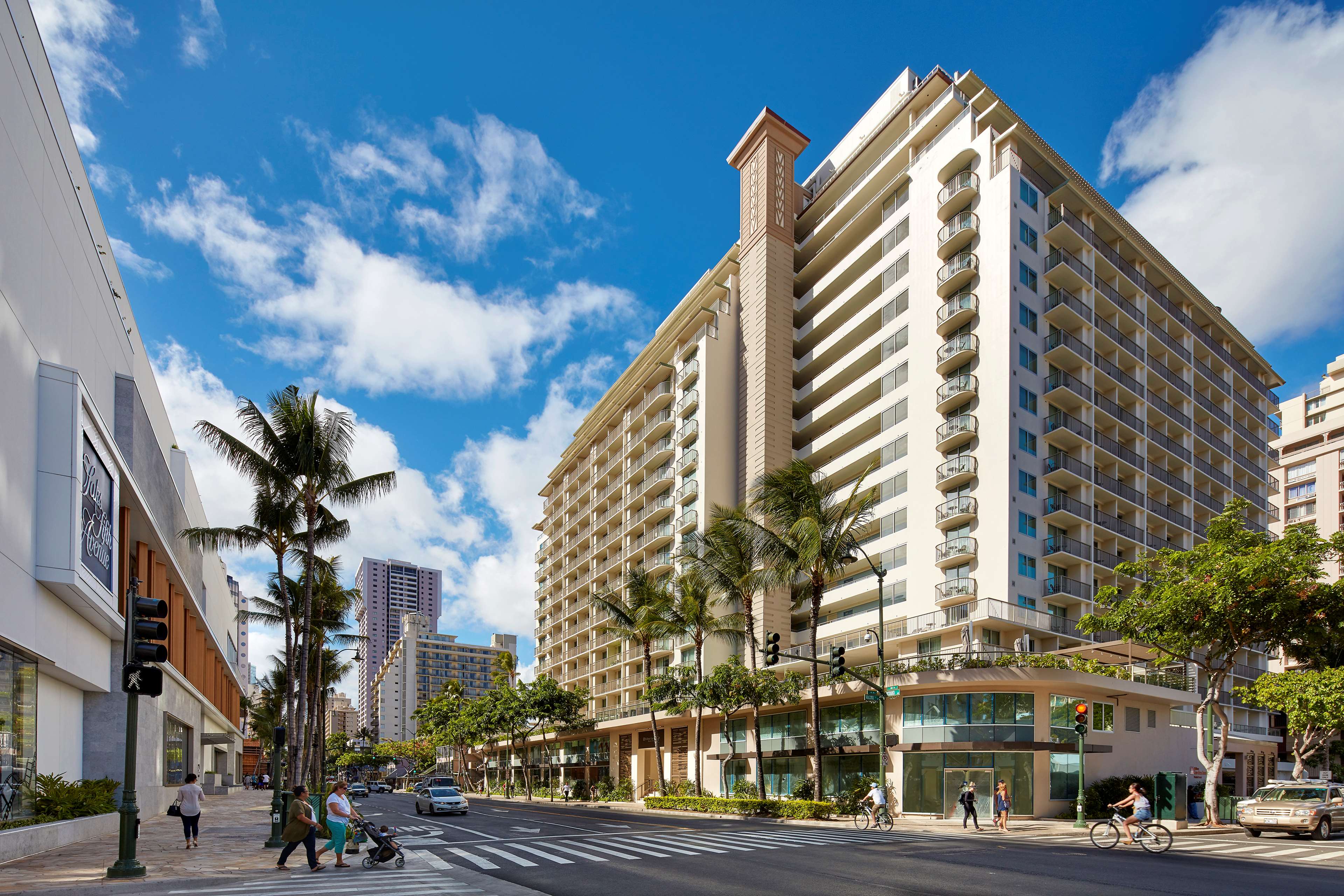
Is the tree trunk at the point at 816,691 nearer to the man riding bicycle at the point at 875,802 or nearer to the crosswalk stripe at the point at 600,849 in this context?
the man riding bicycle at the point at 875,802

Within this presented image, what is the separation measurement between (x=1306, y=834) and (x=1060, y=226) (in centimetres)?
3264

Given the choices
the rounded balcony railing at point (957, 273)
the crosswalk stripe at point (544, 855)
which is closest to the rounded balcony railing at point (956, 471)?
the rounded balcony railing at point (957, 273)

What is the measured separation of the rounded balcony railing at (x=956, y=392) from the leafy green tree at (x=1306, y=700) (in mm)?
18632

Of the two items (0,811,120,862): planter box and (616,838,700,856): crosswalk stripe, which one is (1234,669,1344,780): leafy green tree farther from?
(0,811,120,862): planter box

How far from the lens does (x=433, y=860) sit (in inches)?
790

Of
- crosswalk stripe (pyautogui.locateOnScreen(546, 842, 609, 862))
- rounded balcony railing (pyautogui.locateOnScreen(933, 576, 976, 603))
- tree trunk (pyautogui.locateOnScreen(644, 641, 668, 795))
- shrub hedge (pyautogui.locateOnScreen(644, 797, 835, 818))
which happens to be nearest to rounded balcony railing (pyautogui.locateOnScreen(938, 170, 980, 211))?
rounded balcony railing (pyautogui.locateOnScreen(933, 576, 976, 603))

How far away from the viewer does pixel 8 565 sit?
20.1 m

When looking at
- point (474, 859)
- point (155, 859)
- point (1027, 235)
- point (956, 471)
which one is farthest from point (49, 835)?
point (1027, 235)

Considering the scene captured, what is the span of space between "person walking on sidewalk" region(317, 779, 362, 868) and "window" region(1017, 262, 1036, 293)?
40.9 m

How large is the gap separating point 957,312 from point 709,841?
33139 millimetres

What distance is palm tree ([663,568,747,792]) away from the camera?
1844 inches

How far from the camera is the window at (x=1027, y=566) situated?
42.9 meters

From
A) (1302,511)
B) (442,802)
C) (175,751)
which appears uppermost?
(1302,511)

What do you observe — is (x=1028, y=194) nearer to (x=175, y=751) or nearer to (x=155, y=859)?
(x=155, y=859)
